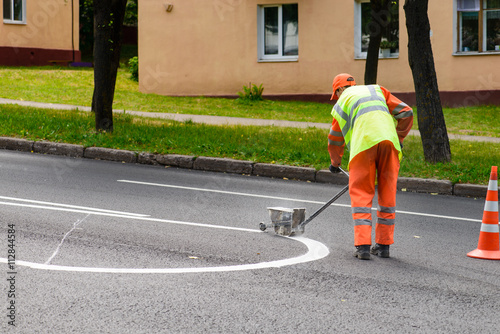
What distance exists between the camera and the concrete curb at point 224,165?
10.4m

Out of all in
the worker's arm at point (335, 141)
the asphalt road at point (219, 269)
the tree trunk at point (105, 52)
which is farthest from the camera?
the tree trunk at point (105, 52)

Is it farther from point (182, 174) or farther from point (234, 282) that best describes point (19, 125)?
point (234, 282)

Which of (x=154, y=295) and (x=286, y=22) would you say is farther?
(x=286, y=22)

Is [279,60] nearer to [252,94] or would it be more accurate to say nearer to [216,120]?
[252,94]

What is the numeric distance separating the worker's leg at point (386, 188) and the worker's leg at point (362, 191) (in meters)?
0.08

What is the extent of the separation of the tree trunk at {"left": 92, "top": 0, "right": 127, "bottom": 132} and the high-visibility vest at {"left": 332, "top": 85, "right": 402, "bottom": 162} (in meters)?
8.01

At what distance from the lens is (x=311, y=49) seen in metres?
22.8

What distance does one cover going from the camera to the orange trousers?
20.3 feet

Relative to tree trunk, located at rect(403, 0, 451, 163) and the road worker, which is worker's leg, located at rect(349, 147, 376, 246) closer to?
the road worker

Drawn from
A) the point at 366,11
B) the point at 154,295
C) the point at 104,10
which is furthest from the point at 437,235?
the point at 366,11

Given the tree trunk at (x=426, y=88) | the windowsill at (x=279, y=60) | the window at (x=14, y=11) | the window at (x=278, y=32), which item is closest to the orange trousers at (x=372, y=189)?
the tree trunk at (x=426, y=88)

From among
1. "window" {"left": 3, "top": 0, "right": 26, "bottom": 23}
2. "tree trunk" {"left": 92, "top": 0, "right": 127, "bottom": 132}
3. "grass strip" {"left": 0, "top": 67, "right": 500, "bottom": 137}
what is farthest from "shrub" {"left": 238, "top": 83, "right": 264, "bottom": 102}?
"window" {"left": 3, "top": 0, "right": 26, "bottom": 23}

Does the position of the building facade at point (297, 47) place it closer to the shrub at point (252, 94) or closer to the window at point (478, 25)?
the window at point (478, 25)

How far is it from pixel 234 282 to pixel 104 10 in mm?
9569
